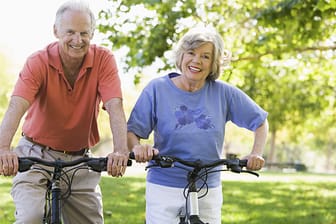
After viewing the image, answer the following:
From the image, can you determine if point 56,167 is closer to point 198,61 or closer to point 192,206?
point 192,206

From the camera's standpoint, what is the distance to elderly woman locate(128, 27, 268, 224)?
417 cm

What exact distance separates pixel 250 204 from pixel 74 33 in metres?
7.23

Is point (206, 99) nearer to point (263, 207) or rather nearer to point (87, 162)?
point (87, 162)

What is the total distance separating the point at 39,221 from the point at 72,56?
1.02m

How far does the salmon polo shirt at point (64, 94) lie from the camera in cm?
421

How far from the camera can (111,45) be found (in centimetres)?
1195

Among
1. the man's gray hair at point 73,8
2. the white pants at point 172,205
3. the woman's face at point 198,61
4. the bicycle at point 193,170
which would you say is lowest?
the white pants at point 172,205

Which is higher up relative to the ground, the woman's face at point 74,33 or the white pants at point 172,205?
the woman's face at point 74,33

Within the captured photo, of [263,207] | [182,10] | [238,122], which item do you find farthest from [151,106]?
[182,10]

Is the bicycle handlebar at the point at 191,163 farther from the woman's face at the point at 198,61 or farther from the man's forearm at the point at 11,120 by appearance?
the man's forearm at the point at 11,120

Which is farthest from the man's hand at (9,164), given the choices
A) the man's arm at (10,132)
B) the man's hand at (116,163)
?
the man's hand at (116,163)

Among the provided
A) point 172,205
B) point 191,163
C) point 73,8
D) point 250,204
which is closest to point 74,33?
point 73,8

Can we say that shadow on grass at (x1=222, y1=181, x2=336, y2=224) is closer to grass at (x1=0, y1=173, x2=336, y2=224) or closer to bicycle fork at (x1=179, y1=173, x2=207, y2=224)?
grass at (x1=0, y1=173, x2=336, y2=224)

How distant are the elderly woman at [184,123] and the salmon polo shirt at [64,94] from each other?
0.27m
